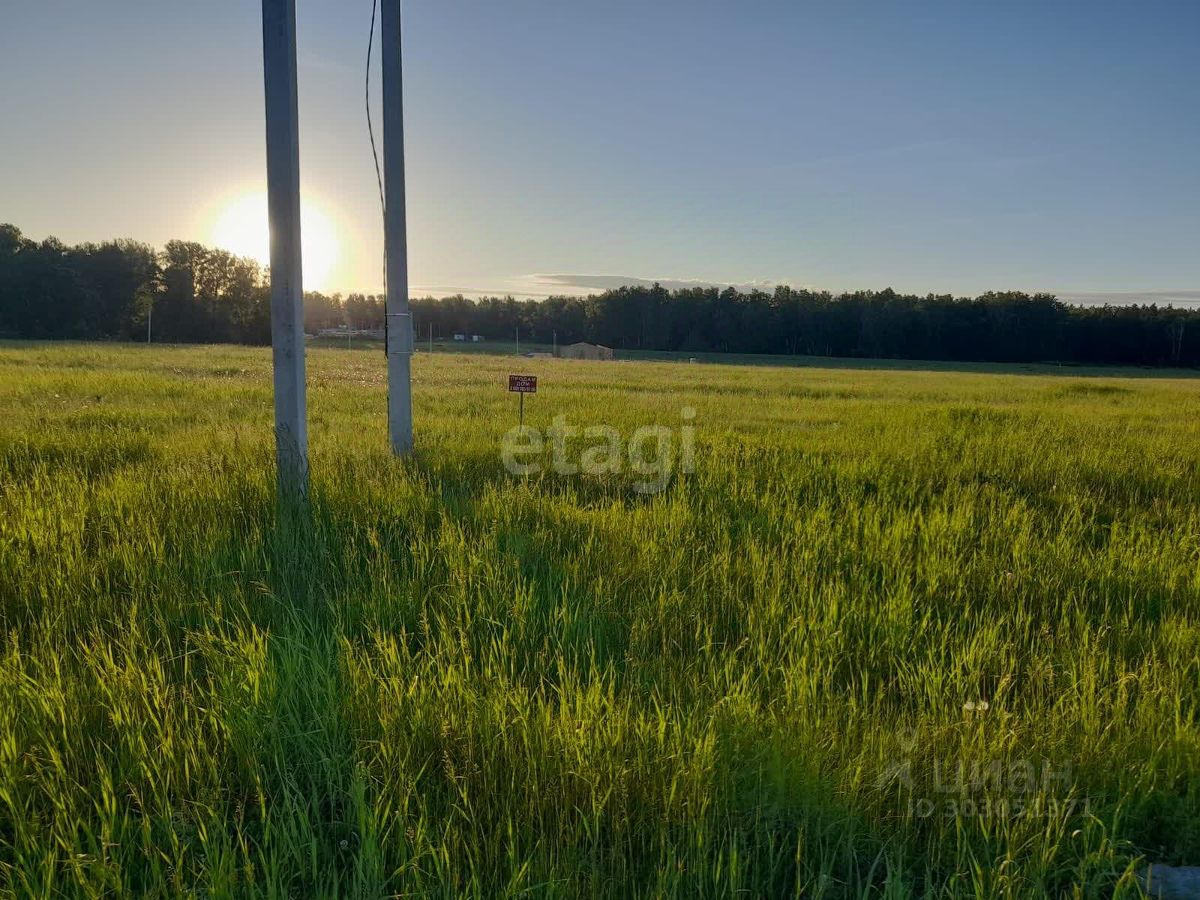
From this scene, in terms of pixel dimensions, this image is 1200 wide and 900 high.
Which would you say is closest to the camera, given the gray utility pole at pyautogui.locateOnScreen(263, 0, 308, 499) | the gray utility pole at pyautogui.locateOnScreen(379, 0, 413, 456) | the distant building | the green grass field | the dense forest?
the green grass field

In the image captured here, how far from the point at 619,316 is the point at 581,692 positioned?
106500 mm

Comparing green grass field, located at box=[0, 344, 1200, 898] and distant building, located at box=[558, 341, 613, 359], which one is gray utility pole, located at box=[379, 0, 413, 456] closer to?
green grass field, located at box=[0, 344, 1200, 898]

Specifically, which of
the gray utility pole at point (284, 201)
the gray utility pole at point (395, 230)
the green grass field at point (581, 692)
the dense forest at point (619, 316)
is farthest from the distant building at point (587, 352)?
the green grass field at point (581, 692)

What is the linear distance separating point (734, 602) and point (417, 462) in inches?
162

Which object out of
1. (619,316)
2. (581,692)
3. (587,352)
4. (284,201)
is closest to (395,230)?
(284,201)

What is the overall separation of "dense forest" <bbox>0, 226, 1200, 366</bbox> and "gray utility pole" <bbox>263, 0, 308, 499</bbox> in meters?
68.4

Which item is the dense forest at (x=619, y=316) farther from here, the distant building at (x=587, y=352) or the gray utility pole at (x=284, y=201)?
the gray utility pole at (x=284, y=201)

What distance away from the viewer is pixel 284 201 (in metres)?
5.28

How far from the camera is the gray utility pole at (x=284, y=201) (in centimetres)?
522

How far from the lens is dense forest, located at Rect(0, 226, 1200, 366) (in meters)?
70.8

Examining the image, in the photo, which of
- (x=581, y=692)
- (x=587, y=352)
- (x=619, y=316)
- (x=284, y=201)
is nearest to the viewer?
(x=581, y=692)

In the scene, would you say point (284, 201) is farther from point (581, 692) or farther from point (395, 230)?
point (581, 692)

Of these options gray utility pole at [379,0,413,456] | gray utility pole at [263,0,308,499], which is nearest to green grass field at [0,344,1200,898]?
gray utility pole at [263,0,308,499]

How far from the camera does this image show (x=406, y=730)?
89.4 inches
